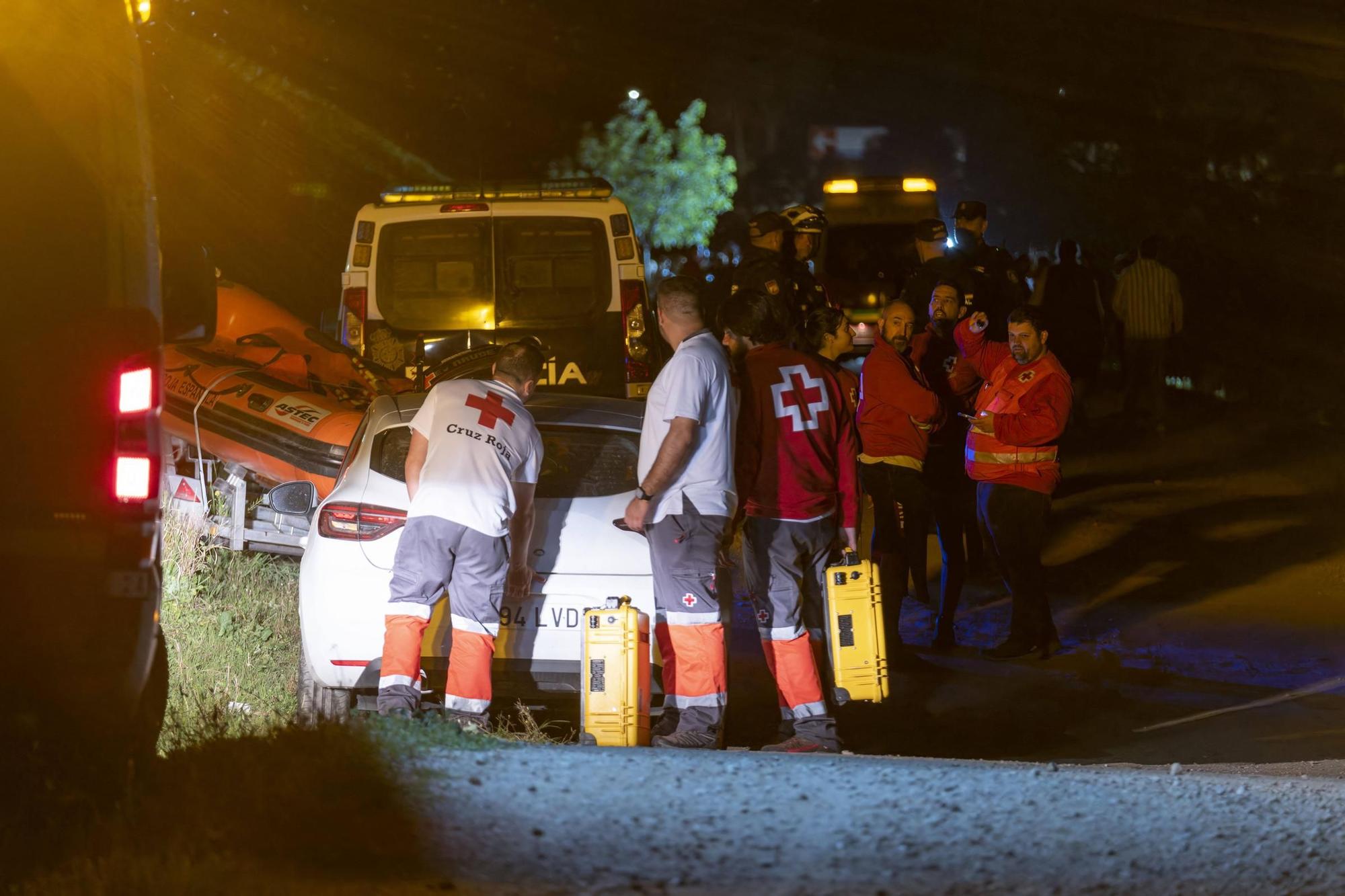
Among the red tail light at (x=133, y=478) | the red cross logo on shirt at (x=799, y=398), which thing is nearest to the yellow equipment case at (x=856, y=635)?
the red cross logo on shirt at (x=799, y=398)

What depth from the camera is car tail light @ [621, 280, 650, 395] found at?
38.5ft

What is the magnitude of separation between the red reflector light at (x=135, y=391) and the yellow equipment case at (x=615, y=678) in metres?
2.41

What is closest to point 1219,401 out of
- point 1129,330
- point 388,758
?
point 1129,330

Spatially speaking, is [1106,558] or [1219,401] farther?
[1219,401]

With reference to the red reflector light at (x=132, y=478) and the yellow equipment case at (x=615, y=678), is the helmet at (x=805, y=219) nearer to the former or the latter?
the yellow equipment case at (x=615, y=678)

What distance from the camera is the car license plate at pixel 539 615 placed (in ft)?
22.0

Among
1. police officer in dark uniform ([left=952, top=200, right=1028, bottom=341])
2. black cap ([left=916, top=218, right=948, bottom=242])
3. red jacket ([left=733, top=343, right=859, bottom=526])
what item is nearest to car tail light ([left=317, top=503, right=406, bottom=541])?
red jacket ([left=733, top=343, right=859, bottom=526])

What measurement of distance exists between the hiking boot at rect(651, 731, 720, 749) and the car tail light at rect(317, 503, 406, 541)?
1.34 meters

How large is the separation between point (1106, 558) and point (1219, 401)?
417 inches

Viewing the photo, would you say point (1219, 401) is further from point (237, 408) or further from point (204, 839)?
point (204, 839)

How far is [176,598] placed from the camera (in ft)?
27.7

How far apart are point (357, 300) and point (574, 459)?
518 centimetres

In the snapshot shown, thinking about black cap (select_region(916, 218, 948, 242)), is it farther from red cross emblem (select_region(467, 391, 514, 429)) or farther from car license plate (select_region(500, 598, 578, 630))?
car license plate (select_region(500, 598, 578, 630))

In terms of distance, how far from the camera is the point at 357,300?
39.0 feet
